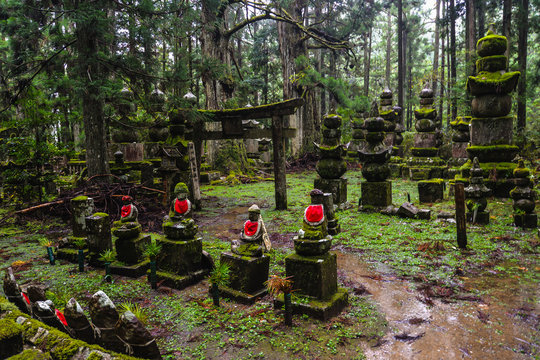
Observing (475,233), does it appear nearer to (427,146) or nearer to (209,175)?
(427,146)

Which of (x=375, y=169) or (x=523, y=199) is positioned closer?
(x=523, y=199)

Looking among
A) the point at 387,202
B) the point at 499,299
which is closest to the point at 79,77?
the point at 387,202

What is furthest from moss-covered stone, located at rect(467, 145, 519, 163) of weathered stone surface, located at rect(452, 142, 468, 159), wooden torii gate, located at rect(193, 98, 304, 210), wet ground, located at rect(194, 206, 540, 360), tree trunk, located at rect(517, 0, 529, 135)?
tree trunk, located at rect(517, 0, 529, 135)

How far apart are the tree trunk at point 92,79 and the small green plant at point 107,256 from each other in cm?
384

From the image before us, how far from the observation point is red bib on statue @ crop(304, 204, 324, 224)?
4297 millimetres

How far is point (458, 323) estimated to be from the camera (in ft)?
12.5

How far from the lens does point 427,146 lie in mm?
15180

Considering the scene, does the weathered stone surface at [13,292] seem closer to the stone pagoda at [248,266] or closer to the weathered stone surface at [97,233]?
the stone pagoda at [248,266]

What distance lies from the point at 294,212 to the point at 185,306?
5.69 metres

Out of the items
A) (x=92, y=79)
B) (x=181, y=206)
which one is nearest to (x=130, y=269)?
(x=181, y=206)

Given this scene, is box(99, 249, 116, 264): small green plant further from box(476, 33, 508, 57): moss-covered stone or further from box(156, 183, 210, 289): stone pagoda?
box(476, 33, 508, 57): moss-covered stone

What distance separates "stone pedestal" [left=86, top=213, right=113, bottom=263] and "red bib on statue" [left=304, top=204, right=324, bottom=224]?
3.79 metres

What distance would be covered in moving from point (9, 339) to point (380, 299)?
4.03 metres

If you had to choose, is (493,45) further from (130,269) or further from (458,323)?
(130,269)
